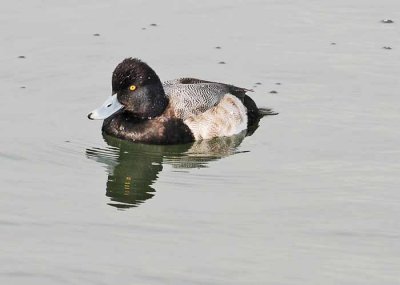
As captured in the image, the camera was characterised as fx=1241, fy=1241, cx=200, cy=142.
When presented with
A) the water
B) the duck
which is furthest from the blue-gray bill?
the water

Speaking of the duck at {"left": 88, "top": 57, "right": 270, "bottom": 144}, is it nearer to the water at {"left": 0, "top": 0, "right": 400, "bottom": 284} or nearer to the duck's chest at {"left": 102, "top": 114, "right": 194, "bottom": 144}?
the duck's chest at {"left": 102, "top": 114, "right": 194, "bottom": 144}

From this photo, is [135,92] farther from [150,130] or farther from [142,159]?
[142,159]

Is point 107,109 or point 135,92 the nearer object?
point 107,109

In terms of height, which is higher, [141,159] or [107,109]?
[107,109]

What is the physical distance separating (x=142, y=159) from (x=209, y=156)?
716 millimetres

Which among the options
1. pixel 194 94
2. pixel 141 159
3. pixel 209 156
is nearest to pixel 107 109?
pixel 141 159

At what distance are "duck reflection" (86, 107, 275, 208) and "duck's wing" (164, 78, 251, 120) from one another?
1.39 feet

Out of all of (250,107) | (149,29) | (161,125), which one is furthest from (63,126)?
(149,29)

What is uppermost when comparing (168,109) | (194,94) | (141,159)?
(194,94)

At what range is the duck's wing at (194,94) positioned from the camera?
1412cm

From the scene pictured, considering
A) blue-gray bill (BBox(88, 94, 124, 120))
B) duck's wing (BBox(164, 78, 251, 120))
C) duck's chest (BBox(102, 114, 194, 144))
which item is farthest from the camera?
duck's wing (BBox(164, 78, 251, 120))

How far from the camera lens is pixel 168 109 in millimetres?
14070

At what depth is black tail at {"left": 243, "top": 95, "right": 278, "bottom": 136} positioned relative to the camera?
1445 centimetres

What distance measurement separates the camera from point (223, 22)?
17.1m
